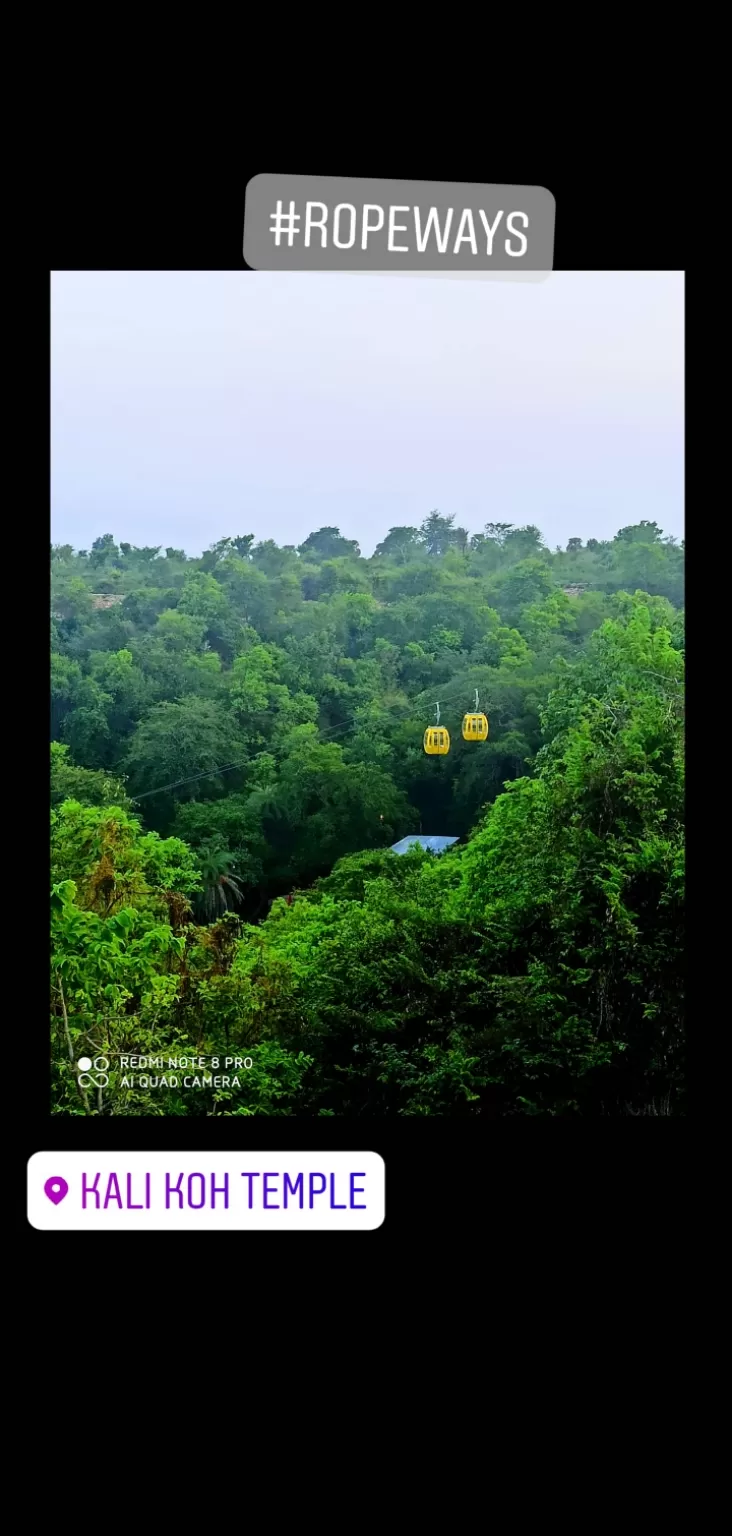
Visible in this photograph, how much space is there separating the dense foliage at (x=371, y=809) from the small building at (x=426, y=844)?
0.03 meters

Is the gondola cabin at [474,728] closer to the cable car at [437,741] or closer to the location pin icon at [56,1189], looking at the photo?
the cable car at [437,741]

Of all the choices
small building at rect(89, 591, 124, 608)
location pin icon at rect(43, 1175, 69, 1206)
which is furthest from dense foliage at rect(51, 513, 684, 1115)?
location pin icon at rect(43, 1175, 69, 1206)

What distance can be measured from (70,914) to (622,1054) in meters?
1.86

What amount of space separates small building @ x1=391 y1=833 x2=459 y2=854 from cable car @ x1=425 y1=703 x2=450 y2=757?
28 cm

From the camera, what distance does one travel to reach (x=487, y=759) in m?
4.33


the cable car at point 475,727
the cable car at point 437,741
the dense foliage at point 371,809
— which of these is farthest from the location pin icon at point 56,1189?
the cable car at point 475,727

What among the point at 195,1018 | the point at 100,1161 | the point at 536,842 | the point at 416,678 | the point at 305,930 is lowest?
the point at 100,1161

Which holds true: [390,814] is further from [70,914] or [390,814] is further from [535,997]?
[70,914]

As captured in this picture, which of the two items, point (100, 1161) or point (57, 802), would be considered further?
point (57, 802)

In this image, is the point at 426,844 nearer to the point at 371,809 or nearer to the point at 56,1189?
the point at 371,809

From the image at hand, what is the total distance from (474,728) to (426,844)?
1.38 ft

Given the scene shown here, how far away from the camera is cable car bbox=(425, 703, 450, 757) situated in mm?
4312

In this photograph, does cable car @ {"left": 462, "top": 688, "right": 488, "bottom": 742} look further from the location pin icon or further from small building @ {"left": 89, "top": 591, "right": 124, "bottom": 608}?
the location pin icon

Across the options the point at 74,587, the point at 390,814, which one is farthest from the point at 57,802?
the point at 390,814
